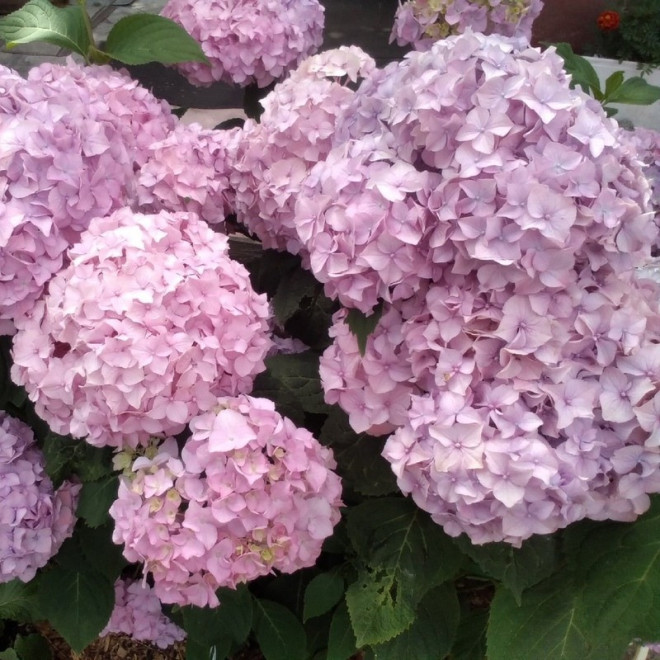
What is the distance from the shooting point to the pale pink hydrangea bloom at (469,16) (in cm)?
140

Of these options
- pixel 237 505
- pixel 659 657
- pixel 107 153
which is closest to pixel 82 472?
pixel 237 505

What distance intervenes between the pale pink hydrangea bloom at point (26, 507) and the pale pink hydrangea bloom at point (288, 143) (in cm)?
42

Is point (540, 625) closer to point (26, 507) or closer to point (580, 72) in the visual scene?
point (26, 507)

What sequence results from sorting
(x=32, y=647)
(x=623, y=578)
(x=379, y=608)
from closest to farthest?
(x=623, y=578) → (x=379, y=608) → (x=32, y=647)

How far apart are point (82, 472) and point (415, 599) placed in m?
0.41

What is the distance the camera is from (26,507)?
96 cm

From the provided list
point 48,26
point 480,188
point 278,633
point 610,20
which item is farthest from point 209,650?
point 610,20

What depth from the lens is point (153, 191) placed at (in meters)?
1.00

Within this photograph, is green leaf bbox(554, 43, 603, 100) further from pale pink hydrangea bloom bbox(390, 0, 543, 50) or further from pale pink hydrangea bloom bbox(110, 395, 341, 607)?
pale pink hydrangea bloom bbox(110, 395, 341, 607)

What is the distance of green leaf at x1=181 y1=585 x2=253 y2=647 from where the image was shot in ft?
3.28

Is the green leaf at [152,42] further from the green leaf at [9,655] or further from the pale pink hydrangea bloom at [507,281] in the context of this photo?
the green leaf at [9,655]

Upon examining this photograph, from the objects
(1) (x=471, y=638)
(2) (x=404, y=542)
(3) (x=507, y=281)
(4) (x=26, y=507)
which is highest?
(3) (x=507, y=281)

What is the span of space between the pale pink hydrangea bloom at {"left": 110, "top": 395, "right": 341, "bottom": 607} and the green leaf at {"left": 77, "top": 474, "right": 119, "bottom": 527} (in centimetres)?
12

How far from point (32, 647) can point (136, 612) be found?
299 millimetres
